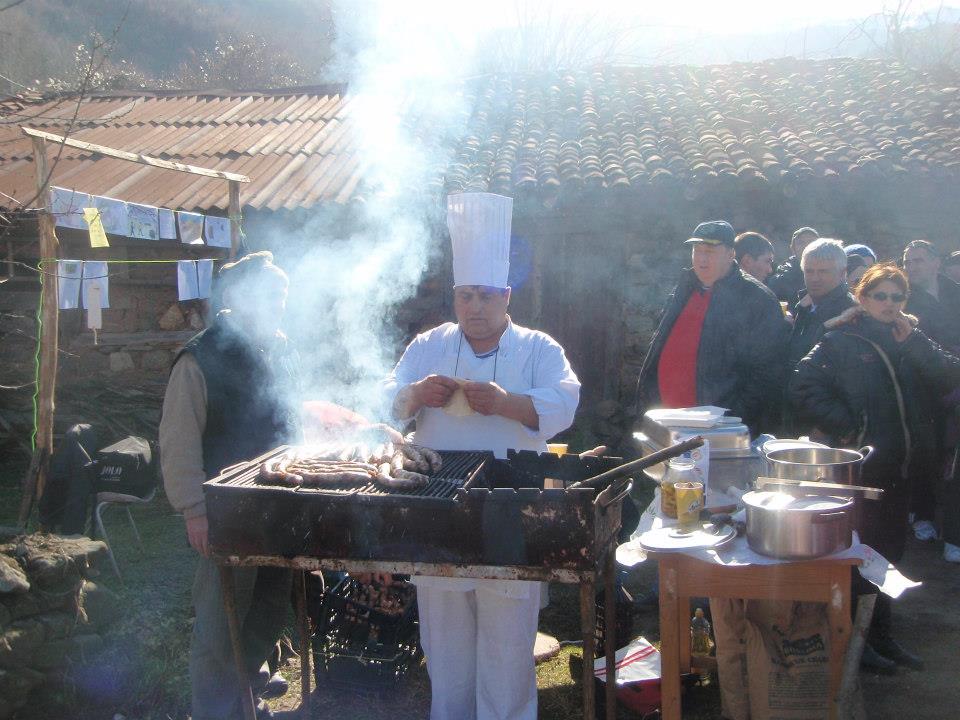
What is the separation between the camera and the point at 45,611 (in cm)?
406

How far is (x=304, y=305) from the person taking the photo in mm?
8141

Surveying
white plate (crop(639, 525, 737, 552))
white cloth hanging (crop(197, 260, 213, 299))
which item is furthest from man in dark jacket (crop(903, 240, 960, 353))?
white cloth hanging (crop(197, 260, 213, 299))

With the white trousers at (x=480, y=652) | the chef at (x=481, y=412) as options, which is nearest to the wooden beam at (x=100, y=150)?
the chef at (x=481, y=412)

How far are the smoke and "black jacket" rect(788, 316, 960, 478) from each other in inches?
94.1

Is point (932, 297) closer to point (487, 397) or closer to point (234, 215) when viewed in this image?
point (487, 397)

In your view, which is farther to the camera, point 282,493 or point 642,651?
point 642,651

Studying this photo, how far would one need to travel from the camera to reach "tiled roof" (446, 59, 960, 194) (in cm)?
869

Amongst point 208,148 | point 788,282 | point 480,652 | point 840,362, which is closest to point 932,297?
point 788,282

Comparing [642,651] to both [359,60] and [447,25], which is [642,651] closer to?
[359,60]

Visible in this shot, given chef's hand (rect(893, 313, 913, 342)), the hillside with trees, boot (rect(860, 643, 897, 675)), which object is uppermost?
the hillside with trees

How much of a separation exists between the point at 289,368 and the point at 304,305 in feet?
14.3

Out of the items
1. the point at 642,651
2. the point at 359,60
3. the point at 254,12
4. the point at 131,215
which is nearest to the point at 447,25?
the point at 359,60

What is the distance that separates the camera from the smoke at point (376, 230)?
675cm

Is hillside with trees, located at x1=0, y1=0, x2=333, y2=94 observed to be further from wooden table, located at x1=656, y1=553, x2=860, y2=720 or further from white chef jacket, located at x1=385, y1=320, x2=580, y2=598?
wooden table, located at x1=656, y1=553, x2=860, y2=720
